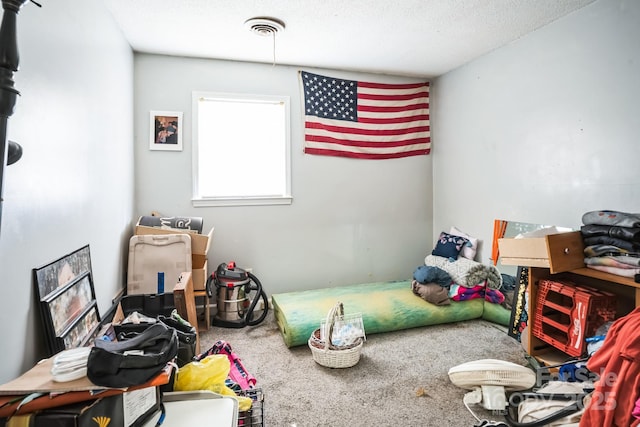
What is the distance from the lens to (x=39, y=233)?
1484 millimetres

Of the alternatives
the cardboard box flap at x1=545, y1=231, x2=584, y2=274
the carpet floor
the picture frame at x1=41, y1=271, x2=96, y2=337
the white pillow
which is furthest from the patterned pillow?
the picture frame at x1=41, y1=271, x2=96, y2=337

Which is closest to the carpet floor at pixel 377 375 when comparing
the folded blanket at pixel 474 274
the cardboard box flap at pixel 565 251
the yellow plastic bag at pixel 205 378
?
the yellow plastic bag at pixel 205 378

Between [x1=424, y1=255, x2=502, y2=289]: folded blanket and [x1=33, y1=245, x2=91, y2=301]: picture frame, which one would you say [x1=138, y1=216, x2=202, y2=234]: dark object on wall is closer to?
[x1=33, y1=245, x2=91, y2=301]: picture frame

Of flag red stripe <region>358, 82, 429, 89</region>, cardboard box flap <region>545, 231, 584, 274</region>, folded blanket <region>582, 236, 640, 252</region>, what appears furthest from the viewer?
flag red stripe <region>358, 82, 429, 89</region>

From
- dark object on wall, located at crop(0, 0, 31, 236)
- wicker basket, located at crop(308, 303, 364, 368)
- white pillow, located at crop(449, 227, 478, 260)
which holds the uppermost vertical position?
dark object on wall, located at crop(0, 0, 31, 236)

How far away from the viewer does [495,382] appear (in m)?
2.02

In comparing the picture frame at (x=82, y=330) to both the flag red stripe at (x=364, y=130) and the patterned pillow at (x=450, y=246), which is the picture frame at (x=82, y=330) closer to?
the flag red stripe at (x=364, y=130)

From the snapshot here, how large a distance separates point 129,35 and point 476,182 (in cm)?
349

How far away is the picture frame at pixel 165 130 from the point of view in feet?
11.2

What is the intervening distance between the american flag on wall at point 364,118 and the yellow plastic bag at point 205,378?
2726 mm

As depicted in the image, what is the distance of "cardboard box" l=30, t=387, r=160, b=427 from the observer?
950 millimetres

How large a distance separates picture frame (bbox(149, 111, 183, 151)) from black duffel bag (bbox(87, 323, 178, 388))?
266cm

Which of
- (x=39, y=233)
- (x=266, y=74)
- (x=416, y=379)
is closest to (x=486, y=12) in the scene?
(x=266, y=74)

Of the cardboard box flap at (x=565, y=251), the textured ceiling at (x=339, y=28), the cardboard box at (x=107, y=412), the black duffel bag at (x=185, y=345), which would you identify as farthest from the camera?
the textured ceiling at (x=339, y=28)
